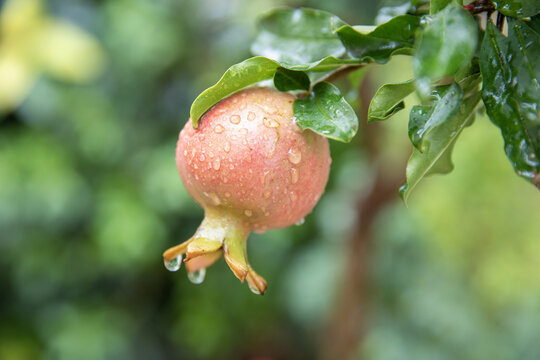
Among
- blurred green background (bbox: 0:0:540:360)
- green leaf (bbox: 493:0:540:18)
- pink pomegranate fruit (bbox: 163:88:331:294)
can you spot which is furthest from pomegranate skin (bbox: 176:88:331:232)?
blurred green background (bbox: 0:0:540:360)

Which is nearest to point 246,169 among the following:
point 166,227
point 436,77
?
point 436,77

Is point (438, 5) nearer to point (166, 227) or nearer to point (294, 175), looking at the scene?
point (294, 175)

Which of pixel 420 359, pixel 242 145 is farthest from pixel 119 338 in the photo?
pixel 242 145

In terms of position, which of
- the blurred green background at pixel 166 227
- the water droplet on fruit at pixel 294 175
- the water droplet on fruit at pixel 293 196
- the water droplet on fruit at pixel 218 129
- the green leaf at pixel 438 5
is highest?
the green leaf at pixel 438 5

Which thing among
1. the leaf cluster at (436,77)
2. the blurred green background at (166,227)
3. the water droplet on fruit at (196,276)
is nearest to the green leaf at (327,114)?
the leaf cluster at (436,77)

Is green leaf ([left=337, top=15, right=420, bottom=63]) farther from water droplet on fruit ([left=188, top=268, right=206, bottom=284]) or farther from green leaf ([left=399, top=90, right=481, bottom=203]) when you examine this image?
water droplet on fruit ([left=188, top=268, right=206, bottom=284])

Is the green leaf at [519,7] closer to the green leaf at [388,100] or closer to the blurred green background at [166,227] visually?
the green leaf at [388,100]
